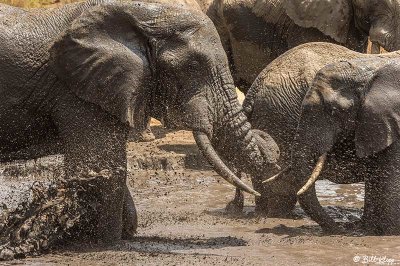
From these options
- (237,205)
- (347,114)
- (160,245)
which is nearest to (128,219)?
(160,245)

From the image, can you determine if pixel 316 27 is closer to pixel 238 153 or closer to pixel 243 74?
pixel 243 74

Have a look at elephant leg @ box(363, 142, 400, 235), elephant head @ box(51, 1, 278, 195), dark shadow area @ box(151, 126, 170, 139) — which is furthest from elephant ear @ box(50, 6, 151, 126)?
dark shadow area @ box(151, 126, 170, 139)

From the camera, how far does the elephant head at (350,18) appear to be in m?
13.3

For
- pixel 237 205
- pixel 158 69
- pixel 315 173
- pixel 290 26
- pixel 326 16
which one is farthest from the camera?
pixel 290 26

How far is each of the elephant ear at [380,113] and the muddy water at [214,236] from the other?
80 centimetres

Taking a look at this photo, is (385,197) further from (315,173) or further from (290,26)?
(290,26)

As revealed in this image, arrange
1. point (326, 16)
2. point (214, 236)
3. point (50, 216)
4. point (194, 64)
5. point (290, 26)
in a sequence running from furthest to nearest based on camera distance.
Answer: point (290, 26)
point (326, 16)
point (214, 236)
point (50, 216)
point (194, 64)

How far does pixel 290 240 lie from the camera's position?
856 centimetres

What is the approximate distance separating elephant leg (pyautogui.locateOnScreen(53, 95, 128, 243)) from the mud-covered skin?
181 cm

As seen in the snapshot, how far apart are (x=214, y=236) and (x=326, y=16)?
18.4 feet

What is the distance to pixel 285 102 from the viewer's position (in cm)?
1003

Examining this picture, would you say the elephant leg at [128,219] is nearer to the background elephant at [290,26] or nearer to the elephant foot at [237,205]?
the elephant foot at [237,205]

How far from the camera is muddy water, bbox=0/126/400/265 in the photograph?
→ 25.1ft

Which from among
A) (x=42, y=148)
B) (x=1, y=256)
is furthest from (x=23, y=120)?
(x=1, y=256)
